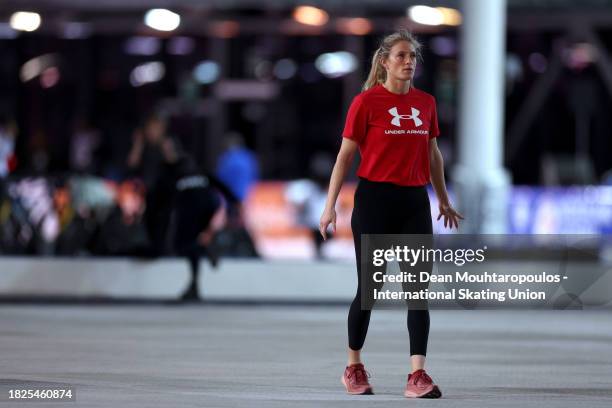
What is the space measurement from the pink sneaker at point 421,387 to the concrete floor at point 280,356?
0.26 feet

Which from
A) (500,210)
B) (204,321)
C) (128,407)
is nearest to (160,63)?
(500,210)

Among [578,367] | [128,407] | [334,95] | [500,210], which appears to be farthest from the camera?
[334,95]

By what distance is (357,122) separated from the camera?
28.0ft

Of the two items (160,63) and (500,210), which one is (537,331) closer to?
(500,210)

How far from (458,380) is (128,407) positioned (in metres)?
2.42

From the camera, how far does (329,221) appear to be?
8.52m

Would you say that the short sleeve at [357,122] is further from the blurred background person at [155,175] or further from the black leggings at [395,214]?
the blurred background person at [155,175]

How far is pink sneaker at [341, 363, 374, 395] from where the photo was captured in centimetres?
872

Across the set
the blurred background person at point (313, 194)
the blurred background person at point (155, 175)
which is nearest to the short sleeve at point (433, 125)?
the blurred background person at point (155, 175)

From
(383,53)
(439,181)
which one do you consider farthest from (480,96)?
(383,53)

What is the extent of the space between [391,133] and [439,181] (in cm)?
53

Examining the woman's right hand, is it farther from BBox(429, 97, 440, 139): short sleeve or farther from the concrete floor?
the concrete floor

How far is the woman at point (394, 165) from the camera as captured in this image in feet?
27.8

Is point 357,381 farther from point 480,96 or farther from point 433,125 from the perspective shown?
point 480,96
